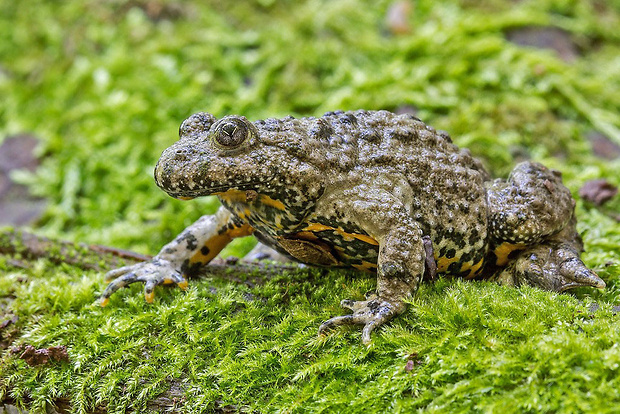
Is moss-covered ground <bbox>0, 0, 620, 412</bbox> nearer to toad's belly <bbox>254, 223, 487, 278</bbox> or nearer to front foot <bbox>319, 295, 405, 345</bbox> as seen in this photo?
front foot <bbox>319, 295, 405, 345</bbox>

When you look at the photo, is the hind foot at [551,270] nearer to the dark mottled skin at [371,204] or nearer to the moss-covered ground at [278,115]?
the dark mottled skin at [371,204]

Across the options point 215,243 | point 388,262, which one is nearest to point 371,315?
point 388,262

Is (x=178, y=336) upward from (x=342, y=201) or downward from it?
downward

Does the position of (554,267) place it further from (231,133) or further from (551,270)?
(231,133)

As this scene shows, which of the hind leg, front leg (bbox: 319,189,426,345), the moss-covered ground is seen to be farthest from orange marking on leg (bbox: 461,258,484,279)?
front leg (bbox: 319,189,426,345)

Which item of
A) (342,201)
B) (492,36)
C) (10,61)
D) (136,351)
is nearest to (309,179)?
(342,201)

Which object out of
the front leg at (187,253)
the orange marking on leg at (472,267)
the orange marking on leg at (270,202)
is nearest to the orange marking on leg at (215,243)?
the front leg at (187,253)

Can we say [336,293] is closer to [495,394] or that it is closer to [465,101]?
[495,394]
